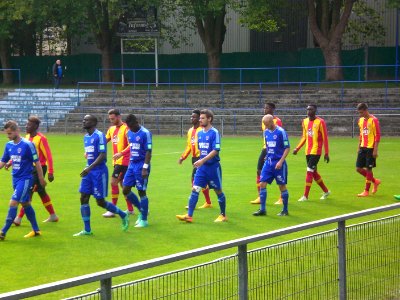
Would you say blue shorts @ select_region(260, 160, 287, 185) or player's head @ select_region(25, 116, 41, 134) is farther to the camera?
blue shorts @ select_region(260, 160, 287, 185)

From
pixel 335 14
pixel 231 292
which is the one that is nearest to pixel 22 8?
pixel 335 14

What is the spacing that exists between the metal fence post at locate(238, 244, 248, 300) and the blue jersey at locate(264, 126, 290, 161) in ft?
29.1

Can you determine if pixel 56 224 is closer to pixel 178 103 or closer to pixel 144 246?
pixel 144 246

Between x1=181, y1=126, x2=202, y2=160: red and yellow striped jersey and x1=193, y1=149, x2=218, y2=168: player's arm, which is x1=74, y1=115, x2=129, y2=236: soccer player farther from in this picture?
x1=181, y1=126, x2=202, y2=160: red and yellow striped jersey

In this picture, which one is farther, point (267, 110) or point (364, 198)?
point (364, 198)

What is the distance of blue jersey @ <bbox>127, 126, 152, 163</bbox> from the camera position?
14023 mm

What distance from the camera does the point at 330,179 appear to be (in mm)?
20875

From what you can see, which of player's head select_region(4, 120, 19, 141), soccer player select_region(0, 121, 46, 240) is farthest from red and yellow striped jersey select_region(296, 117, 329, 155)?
player's head select_region(4, 120, 19, 141)

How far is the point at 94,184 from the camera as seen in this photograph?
13078mm

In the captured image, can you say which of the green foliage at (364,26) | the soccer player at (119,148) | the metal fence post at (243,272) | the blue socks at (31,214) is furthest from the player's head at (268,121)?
the green foliage at (364,26)

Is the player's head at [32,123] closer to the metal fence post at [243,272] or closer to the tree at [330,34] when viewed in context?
the metal fence post at [243,272]

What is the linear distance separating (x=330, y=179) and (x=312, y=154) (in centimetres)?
406

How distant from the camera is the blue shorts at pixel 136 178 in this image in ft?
45.6

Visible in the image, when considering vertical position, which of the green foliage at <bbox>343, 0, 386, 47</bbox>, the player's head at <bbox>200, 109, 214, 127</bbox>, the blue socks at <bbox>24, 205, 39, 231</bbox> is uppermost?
the green foliage at <bbox>343, 0, 386, 47</bbox>
